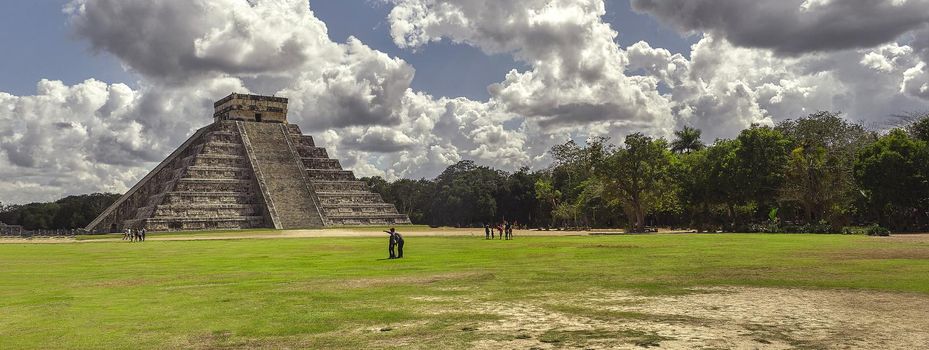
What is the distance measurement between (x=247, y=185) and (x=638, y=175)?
40920 millimetres

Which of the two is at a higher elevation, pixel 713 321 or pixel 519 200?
pixel 519 200

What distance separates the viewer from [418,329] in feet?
34.9

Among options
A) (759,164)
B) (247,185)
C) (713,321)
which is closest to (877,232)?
(759,164)

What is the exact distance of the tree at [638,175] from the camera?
55.3 meters

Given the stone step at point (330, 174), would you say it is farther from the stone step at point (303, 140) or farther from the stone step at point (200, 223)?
the stone step at point (200, 223)

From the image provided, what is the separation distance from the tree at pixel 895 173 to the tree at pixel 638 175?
14024mm

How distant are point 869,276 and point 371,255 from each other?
1730cm

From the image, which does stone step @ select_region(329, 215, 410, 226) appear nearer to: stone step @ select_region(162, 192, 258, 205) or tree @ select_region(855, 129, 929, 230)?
stone step @ select_region(162, 192, 258, 205)

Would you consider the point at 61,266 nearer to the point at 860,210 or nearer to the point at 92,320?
the point at 92,320

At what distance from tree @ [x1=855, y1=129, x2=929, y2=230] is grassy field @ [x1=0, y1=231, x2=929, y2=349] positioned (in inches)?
1007

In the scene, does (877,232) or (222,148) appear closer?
(877,232)

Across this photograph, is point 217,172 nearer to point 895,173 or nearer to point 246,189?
point 246,189

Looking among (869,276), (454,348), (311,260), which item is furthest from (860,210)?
(454,348)

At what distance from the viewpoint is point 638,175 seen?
55531mm
